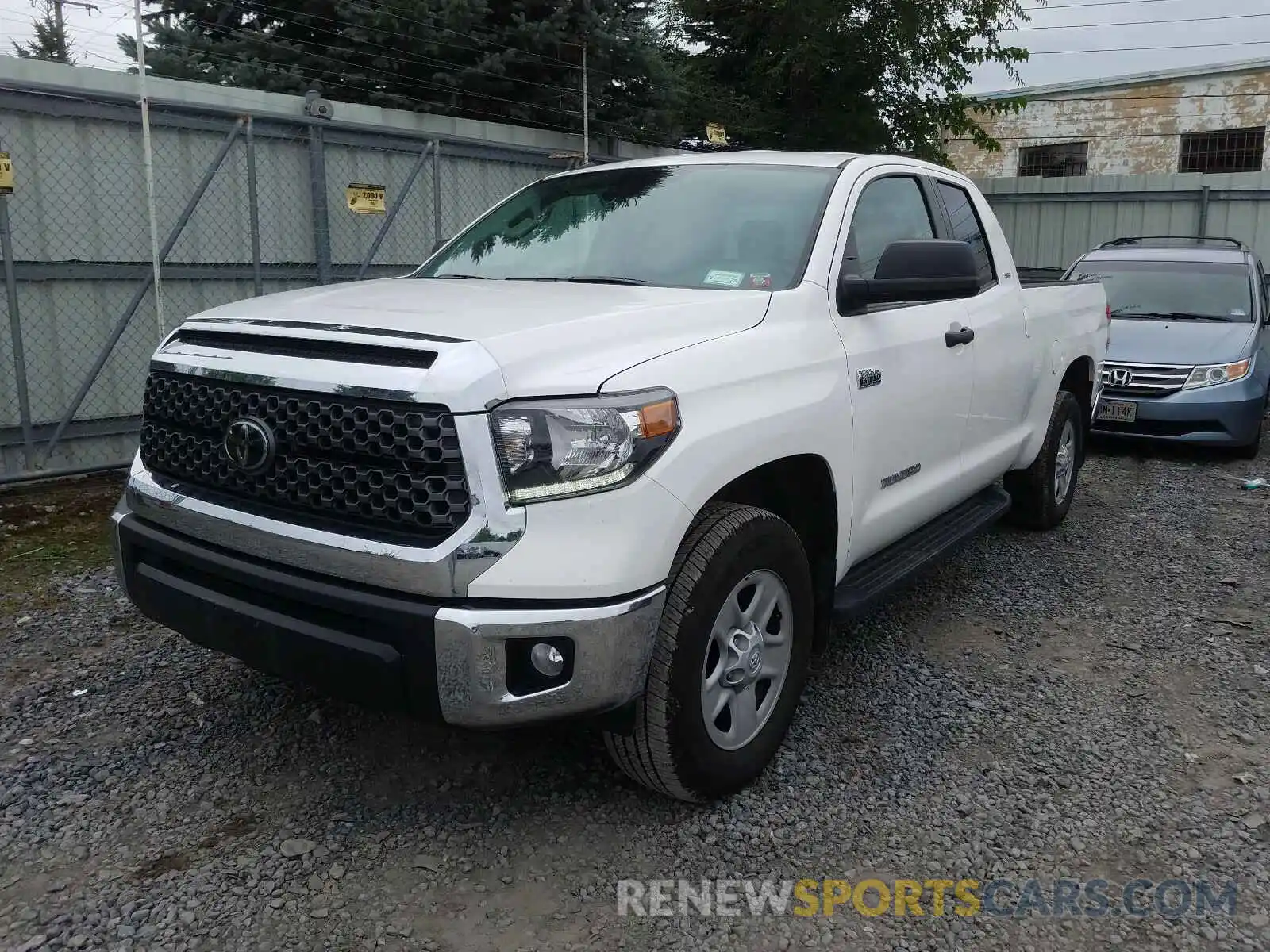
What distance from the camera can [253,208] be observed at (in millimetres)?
Result: 7070

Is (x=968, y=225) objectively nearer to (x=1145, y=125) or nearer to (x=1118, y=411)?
(x=1118, y=411)

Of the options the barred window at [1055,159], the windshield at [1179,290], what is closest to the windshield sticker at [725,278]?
the windshield at [1179,290]

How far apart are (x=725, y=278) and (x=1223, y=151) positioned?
23051 millimetres

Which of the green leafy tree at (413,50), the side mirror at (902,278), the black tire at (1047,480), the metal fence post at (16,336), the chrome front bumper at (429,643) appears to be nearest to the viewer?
the chrome front bumper at (429,643)

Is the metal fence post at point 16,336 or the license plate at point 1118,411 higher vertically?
the metal fence post at point 16,336

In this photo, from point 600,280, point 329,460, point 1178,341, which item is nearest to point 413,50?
point 1178,341

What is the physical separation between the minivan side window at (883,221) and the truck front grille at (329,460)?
170 cm

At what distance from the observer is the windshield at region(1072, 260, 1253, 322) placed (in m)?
8.82

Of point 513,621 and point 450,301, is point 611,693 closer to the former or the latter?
point 513,621

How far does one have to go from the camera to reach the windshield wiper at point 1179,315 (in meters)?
8.71

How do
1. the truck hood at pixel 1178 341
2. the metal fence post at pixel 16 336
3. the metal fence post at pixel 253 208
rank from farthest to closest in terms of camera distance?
1. the truck hood at pixel 1178 341
2. the metal fence post at pixel 253 208
3. the metal fence post at pixel 16 336

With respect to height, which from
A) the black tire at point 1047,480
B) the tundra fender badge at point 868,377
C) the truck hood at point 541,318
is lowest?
the black tire at point 1047,480

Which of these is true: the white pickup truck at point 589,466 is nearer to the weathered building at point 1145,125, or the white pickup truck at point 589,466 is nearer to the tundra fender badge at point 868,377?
the tundra fender badge at point 868,377

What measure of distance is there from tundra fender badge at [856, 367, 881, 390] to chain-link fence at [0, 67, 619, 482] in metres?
4.65
